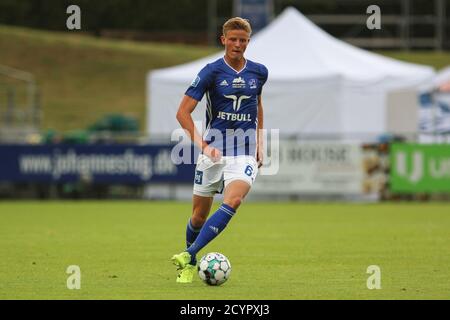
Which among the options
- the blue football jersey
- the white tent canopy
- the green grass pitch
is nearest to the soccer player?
the blue football jersey

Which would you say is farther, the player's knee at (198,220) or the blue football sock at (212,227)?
the player's knee at (198,220)

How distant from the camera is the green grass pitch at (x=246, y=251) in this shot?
34.0 ft

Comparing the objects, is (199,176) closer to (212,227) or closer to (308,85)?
(212,227)

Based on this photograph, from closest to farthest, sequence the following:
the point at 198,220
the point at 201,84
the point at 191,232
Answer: the point at 201,84
the point at 198,220
the point at 191,232

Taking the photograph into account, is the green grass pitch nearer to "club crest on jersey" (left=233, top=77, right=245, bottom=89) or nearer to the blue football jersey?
the blue football jersey

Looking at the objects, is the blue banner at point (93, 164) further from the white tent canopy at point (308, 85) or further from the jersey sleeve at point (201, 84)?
the jersey sleeve at point (201, 84)

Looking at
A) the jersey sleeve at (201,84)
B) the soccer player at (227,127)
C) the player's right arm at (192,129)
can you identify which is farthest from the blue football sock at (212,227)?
the jersey sleeve at (201,84)

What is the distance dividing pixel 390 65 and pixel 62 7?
20722mm

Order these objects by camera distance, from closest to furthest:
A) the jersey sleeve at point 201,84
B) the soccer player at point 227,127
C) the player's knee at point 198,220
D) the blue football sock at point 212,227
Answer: the blue football sock at point 212,227 < the soccer player at point 227,127 < the jersey sleeve at point 201,84 < the player's knee at point 198,220

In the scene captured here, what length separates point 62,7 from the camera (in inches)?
1916

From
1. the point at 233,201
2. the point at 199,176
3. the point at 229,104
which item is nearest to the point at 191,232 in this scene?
the point at 199,176

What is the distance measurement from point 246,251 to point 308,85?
15.3 metres

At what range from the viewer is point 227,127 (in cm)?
1108

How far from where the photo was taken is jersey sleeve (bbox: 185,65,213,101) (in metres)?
11.0
